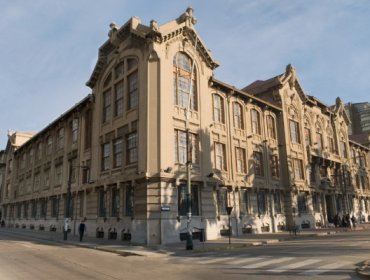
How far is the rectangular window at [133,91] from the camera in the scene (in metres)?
27.8

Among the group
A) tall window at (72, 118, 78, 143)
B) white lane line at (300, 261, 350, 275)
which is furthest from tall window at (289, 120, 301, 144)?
white lane line at (300, 261, 350, 275)

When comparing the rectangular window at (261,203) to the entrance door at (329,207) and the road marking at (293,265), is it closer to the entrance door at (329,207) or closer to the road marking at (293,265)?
the entrance door at (329,207)

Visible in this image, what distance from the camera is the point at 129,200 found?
26.3 metres

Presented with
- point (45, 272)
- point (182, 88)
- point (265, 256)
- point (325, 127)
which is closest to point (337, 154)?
point (325, 127)

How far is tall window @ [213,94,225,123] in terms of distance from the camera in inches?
1241

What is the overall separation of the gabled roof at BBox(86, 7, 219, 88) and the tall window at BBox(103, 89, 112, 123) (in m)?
2.35

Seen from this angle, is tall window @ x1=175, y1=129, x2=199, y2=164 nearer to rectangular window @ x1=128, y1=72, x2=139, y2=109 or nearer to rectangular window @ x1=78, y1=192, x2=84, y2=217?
rectangular window @ x1=128, y1=72, x2=139, y2=109

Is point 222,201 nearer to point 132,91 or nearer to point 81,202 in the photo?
point 132,91

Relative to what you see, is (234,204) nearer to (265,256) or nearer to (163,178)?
(163,178)

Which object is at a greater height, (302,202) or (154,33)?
(154,33)

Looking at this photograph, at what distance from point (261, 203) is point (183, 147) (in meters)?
12.0

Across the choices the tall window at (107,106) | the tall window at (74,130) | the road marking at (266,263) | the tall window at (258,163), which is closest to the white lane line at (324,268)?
the road marking at (266,263)

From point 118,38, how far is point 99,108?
6.54m

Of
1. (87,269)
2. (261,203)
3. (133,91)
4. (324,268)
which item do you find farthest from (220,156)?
(87,269)
